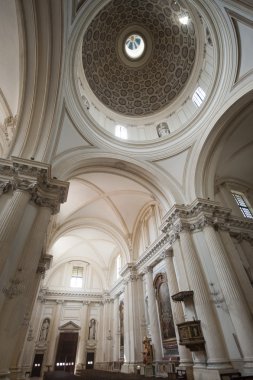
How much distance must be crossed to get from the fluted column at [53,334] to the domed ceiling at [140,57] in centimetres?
1908

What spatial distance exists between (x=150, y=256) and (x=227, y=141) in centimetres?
813

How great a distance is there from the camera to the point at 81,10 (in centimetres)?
873

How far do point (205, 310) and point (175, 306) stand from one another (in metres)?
2.36

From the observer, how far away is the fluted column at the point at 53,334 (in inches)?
731

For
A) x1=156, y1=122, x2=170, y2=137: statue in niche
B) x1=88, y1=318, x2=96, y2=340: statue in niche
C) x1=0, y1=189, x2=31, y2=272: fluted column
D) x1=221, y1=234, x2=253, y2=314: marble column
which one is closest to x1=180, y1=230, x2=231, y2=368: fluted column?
x1=221, y1=234, x2=253, y2=314: marble column

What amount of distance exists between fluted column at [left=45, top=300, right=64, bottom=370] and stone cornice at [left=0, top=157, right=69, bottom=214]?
665 inches

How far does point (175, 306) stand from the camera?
9.87 meters

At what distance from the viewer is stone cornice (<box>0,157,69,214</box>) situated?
24.5 feet

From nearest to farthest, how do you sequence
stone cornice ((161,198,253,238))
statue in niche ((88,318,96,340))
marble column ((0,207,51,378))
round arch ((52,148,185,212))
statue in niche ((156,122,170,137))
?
marble column ((0,207,51,378)) → stone cornice ((161,198,253,238)) → round arch ((52,148,185,212)) → statue in niche ((156,122,170,137)) → statue in niche ((88,318,96,340))

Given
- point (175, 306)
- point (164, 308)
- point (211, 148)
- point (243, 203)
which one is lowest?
point (175, 306)

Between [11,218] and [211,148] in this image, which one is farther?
[211,148]

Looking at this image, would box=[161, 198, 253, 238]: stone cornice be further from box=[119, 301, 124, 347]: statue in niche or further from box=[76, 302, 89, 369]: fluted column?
box=[76, 302, 89, 369]: fluted column

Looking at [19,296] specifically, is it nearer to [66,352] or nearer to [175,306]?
[175,306]

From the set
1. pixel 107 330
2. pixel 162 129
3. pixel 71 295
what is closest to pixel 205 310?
pixel 162 129
